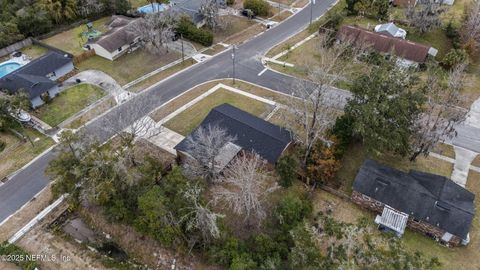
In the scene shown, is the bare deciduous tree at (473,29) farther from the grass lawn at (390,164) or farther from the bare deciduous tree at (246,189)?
the bare deciduous tree at (246,189)

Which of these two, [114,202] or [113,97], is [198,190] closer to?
[114,202]

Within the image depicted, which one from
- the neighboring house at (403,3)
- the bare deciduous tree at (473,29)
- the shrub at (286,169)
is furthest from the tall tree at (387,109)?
the neighboring house at (403,3)

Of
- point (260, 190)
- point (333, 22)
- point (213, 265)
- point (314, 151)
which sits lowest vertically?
point (213, 265)

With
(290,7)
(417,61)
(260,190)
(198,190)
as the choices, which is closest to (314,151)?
(260,190)

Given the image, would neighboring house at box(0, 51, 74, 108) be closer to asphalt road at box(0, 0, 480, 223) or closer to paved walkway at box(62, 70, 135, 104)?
paved walkway at box(62, 70, 135, 104)

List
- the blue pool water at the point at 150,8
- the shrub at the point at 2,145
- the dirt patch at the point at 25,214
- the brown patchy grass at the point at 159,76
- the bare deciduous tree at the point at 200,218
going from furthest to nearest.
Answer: the blue pool water at the point at 150,8 → the brown patchy grass at the point at 159,76 → the shrub at the point at 2,145 → the dirt patch at the point at 25,214 → the bare deciduous tree at the point at 200,218

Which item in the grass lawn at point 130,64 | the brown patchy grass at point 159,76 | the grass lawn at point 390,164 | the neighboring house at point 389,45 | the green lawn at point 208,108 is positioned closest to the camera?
the grass lawn at point 390,164

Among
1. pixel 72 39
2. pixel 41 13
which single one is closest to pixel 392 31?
pixel 72 39
